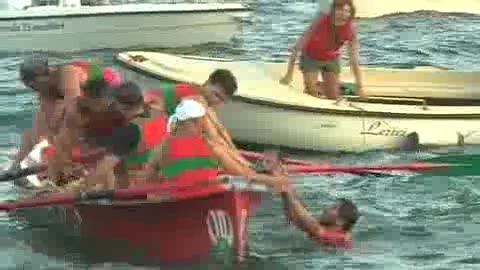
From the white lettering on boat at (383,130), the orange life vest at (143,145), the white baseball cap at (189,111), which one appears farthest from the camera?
the white lettering on boat at (383,130)

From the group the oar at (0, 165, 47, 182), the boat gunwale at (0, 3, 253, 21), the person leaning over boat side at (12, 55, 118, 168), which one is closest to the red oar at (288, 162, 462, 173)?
the person leaning over boat side at (12, 55, 118, 168)

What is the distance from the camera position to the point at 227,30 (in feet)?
83.0

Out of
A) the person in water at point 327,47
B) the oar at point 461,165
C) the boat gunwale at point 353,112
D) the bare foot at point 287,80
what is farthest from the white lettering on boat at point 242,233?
the bare foot at point 287,80

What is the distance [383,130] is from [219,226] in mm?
5777

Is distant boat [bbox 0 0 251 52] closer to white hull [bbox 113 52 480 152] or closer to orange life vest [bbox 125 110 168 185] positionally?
white hull [bbox 113 52 480 152]

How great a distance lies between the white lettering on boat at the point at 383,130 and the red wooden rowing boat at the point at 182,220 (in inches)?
200

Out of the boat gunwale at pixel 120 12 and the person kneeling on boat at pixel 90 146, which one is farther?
the boat gunwale at pixel 120 12

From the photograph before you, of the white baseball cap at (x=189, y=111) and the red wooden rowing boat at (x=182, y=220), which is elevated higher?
the white baseball cap at (x=189, y=111)

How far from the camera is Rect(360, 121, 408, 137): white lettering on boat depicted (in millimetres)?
16281

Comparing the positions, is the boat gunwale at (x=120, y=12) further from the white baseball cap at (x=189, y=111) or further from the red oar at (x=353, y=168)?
the white baseball cap at (x=189, y=111)

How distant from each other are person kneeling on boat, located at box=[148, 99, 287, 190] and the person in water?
539cm

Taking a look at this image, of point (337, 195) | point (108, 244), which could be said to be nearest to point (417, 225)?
point (337, 195)

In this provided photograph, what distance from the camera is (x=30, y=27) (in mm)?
23844

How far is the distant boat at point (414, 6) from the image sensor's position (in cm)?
3112
